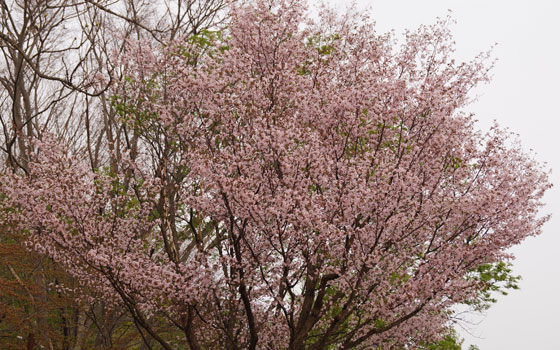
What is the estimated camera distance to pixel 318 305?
9.73 meters

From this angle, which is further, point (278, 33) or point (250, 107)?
point (278, 33)

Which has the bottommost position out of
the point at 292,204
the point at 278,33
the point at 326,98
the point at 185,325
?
the point at 185,325

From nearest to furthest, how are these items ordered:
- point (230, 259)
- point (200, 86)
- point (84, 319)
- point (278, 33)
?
point (230, 259), point (200, 86), point (278, 33), point (84, 319)

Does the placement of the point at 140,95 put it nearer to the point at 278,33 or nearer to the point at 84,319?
the point at 278,33

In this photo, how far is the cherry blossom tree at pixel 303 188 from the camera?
8273mm

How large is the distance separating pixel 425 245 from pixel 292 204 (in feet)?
10.8

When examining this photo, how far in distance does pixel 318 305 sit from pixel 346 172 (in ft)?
8.76

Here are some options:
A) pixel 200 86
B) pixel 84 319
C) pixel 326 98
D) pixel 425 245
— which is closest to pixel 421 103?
pixel 326 98

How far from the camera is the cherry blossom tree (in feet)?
27.1

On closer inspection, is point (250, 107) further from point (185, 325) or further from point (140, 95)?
point (185, 325)

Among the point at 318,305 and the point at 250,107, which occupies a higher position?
the point at 250,107

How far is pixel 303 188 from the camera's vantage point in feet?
27.4

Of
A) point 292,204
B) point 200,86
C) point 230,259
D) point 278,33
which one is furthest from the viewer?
point 278,33

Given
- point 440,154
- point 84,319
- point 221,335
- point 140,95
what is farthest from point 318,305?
point 84,319
